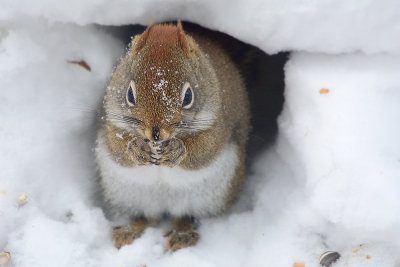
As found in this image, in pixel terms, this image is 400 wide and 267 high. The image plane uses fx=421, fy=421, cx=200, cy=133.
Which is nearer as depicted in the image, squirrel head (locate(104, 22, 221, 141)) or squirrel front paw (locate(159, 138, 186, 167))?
squirrel head (locate(104, 22, 221, 141))

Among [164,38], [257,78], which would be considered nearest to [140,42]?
[164,38]

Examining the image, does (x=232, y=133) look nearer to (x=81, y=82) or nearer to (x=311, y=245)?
(x=311, y=245)

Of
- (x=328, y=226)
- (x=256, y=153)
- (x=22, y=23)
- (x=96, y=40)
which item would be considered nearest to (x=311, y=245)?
(x=328, y=226)

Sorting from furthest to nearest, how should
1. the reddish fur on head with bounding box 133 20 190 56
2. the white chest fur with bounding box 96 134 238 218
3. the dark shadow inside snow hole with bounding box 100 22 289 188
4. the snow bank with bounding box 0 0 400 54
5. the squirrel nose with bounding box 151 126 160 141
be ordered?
the dark shadow inside snow hole with bounding box 100 22 289 188, the white chest fur with bounding box 96 134 238 218, the snow bank with bounding box 0 0 400 54, the reddish fur on head with bounding box 133 20 190 56, the squirrel nose with bounding box 151 126 160 141

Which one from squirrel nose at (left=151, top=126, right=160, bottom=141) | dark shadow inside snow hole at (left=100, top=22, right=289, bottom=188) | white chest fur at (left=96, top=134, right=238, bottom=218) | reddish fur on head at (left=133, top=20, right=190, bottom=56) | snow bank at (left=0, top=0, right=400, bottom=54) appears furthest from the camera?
dark shadow inside snow hole at (left=100, top=22, right=289, bottom=188)

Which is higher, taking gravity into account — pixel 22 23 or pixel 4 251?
pixel 22 23

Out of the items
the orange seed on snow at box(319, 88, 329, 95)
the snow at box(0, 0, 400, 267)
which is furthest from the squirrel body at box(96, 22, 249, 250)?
the orange seed on snow at box(319, 88, 329, 95)

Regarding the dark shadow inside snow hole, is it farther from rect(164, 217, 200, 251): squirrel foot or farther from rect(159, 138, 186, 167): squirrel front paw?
rect(159, 138, 186, 167): squirrel front paw
